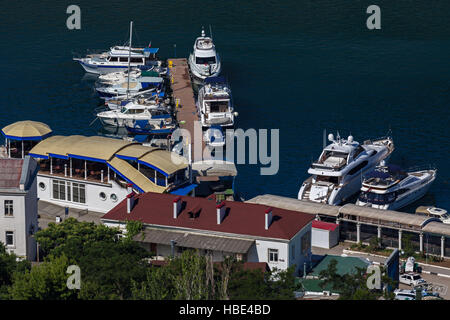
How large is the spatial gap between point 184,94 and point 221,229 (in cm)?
6605

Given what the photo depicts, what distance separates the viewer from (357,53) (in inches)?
6540

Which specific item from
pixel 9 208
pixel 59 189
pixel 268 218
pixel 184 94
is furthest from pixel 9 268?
pixel 184 94

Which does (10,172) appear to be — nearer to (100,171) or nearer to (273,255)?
(100,171)

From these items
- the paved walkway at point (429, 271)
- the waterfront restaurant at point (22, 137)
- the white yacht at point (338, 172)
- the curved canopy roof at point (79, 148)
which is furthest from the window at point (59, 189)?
the paved walkway at point (429, 271)

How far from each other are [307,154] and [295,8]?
7165 cm

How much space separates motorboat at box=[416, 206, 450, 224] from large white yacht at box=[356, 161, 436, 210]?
3170 mm

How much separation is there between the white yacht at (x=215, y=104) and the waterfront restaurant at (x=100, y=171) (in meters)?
27.9

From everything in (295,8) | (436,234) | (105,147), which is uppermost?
(295,8)

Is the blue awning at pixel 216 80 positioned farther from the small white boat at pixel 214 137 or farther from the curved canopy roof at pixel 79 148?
the curved canopy roof at pixel 79 148

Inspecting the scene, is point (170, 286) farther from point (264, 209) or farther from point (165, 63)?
point (165, 63)

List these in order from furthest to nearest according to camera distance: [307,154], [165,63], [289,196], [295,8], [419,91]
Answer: [295,8], [165,63], [419,91], [307,154], [289,196]

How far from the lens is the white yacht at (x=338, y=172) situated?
105688 mm

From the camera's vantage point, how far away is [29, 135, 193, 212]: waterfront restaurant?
100 m
